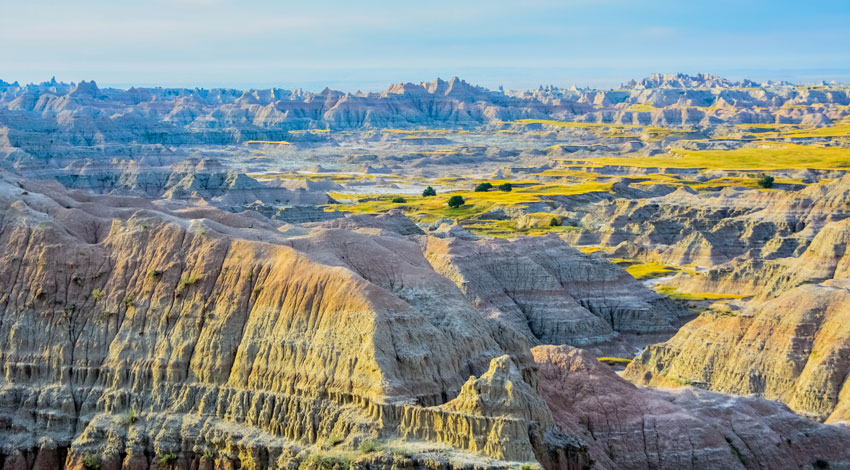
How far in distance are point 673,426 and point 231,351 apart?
73.2 feet

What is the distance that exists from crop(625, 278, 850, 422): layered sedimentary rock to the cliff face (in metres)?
26.7

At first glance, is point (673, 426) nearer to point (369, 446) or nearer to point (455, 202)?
point (369, 446)

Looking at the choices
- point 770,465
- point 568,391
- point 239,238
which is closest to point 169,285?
point 239,238

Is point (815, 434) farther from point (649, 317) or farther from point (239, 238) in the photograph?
point (649, 317)

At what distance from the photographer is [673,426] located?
163 ft

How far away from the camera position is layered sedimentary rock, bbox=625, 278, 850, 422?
63.4m

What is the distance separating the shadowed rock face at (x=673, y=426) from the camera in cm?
4856

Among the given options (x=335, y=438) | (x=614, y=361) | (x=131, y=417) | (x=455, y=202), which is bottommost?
(x=455, y=202)

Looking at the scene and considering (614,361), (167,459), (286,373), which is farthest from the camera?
(614,361)

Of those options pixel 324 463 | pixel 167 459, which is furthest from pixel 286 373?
pixel 167 459

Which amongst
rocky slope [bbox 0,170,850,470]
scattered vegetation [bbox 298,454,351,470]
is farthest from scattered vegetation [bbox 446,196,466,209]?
scattered vegetation [bbox 298,454,351,470]

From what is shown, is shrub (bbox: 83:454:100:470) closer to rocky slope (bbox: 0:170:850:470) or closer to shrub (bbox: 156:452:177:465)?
rocky slope (bbox: 0:170:850:470)

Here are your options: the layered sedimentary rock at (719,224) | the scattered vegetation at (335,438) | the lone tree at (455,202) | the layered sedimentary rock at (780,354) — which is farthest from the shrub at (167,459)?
the lone tree at (455,202)

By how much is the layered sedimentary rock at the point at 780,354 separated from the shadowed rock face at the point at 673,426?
28.4 feet
